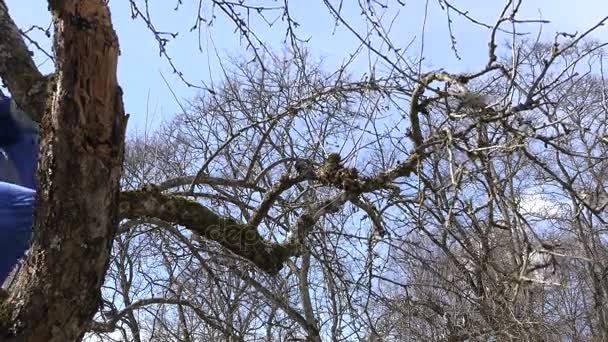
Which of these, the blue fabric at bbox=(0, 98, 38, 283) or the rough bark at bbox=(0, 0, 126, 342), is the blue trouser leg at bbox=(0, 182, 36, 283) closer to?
the blue fabric at bbox=(0, 98, 38, 283)

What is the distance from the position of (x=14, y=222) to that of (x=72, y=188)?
42 centimetres

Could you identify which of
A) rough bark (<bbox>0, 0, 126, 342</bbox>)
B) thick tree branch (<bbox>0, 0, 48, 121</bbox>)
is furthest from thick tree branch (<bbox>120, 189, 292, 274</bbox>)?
rough bark (<bbox>0, 0, 126, 342</bbox>)

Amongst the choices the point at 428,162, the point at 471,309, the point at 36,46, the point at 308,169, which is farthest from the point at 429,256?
the point at 36,46

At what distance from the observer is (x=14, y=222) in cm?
199

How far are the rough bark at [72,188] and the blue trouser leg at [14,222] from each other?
1.03ft

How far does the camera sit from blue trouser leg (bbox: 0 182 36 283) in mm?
1981

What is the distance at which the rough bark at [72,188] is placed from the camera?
1658mm

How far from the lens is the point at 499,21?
2.93m

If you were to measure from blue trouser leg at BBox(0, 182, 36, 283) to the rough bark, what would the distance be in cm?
31

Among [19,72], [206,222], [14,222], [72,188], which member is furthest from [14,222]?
[206,222]

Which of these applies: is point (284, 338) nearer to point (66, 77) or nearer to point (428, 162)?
point (428, 162)

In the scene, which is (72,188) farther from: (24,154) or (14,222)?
(24,154)

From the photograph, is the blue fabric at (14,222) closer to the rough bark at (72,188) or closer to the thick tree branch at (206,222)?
the rough bark at (72,188)

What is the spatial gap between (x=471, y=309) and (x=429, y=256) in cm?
42
